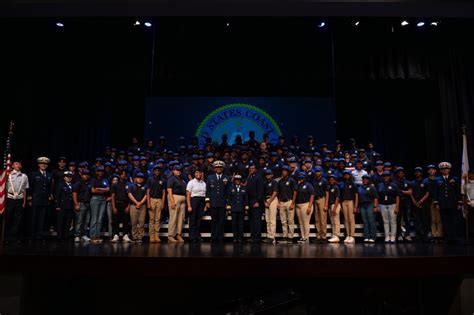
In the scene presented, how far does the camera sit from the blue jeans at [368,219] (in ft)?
29.6

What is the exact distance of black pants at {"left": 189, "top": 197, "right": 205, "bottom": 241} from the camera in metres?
8.72

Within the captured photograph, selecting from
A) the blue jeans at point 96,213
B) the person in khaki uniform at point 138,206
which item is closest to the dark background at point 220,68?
the blue jeans at point 96,213

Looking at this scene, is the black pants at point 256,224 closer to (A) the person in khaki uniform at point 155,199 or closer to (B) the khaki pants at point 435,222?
(A) the person in khaki uniform at point 155,199

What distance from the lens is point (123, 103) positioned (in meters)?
14.8

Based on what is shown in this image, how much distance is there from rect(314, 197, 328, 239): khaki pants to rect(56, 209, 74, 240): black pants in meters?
6.03

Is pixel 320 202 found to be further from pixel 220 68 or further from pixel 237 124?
pixel 220 68

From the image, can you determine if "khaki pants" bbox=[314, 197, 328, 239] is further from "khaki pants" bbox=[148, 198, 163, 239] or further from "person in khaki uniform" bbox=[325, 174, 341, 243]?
"khaki pants" bbox=[148, 198, 163, 239]

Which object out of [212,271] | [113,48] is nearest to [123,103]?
[113,48]

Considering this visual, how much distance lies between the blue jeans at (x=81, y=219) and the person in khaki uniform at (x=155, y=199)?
5.03 ft

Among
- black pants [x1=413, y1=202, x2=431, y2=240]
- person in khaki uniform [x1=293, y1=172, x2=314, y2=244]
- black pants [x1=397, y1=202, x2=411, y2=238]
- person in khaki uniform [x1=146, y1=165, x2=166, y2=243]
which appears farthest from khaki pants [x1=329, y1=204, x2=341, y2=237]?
person in khaki uniform [x1=146, y1=165, x2=166, y2=243]

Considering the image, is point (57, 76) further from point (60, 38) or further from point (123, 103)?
point (123, 103)

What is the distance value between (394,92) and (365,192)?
7.07 meters

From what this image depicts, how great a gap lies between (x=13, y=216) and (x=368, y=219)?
8.40 metres

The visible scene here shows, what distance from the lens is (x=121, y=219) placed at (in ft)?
30.2
